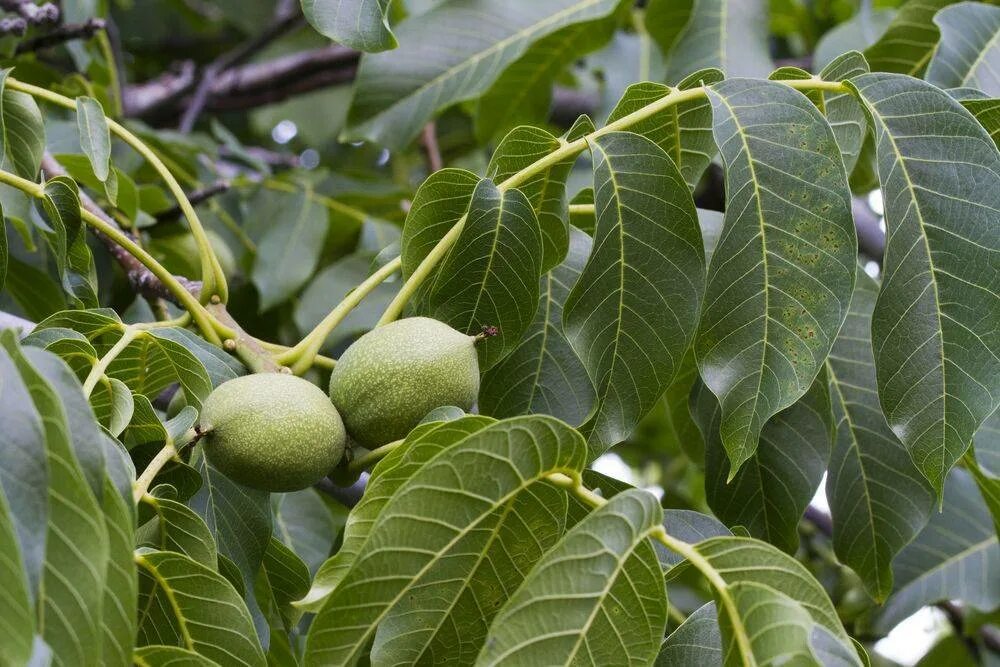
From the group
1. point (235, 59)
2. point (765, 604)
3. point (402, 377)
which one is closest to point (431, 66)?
point (402, 377)

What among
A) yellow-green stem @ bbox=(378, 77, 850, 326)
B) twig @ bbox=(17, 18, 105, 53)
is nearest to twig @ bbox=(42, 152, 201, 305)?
twig @ bbox=(17, 18, 105, 53)

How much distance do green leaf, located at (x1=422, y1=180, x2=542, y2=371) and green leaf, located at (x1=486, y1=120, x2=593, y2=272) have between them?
6 centimetres

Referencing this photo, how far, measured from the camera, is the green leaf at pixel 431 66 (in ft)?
6.28

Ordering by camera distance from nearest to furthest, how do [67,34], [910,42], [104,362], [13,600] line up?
[13,600]
[104,362]
[910,42]
[67,34]

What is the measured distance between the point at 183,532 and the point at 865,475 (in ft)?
2.49

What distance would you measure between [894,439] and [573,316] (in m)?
0.44

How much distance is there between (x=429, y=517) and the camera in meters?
0.85

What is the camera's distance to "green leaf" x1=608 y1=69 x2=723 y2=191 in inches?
47.5

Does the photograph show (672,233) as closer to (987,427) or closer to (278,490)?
(278,490)

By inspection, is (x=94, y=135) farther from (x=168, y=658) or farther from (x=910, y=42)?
(x=910, y=42)

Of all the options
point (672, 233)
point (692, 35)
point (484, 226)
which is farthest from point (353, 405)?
point (692, 35)

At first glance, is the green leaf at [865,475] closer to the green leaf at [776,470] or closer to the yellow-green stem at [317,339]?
the green leaf at [776,470]

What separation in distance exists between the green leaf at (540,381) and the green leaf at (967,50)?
615 millimetres

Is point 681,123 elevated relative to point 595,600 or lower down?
elevated
